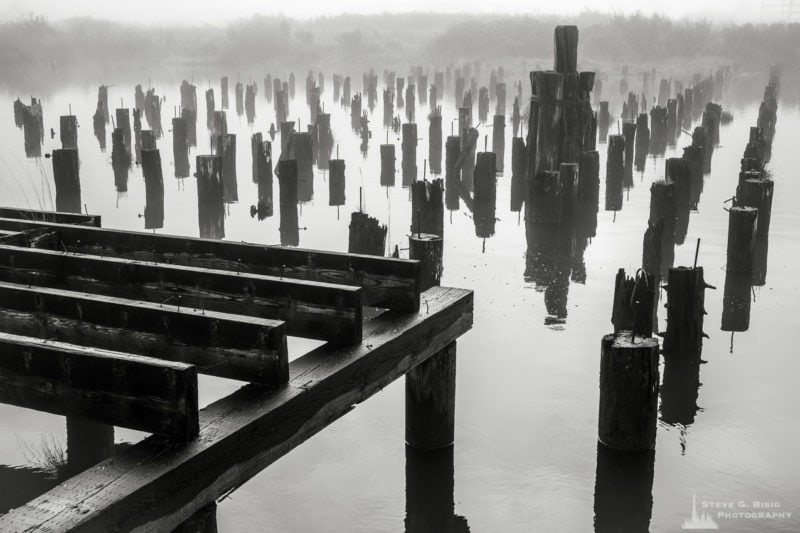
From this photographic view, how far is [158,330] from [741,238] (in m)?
7.50

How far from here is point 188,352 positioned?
428cm

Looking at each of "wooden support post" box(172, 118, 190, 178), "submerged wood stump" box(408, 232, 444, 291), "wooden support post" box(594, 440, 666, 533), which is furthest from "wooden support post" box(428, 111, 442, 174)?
"wooden support post" box(594, 440, 666, 533)

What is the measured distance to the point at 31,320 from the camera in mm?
4688

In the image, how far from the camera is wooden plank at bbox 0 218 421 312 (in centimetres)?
534

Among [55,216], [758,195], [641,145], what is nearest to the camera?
[55,216]

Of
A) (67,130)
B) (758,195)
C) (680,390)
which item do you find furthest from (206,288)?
(67,130)

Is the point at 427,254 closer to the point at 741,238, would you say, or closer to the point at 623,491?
the point at 623,491

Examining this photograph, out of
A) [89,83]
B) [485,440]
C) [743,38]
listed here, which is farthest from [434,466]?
[743,38]

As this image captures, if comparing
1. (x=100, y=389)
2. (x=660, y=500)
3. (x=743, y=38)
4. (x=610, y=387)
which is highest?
(x=743, y=38)

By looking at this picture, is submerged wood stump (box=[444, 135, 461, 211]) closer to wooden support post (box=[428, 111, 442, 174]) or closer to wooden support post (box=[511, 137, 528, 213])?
wooden support post (box=[511, 137, 528, 213])

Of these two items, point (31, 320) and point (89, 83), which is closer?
point (31, 320)

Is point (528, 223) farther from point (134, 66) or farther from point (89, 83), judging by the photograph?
point (134, 66)

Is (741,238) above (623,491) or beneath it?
above

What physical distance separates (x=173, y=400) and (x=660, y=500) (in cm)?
326
